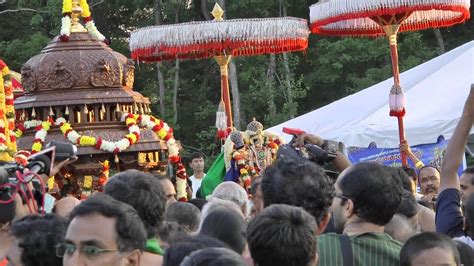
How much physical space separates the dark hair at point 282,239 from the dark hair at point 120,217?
0.46 metres

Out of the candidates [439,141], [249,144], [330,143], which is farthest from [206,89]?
[330,143]

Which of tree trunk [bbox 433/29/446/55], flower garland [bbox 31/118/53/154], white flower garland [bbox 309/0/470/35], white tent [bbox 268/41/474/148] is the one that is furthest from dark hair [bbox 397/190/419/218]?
tree trunk [bbox 433/29/446/55]

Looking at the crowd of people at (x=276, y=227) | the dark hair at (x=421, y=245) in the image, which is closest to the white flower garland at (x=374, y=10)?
the crowd of people at (x=276, y=227)

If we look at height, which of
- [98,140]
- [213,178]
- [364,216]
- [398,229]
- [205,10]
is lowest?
[213,178]

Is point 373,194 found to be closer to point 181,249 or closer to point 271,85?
point 181,249

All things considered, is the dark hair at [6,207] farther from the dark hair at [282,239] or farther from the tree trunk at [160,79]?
the tree trunk at [160,79]

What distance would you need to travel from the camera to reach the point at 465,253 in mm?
5422

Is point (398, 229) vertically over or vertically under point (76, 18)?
under

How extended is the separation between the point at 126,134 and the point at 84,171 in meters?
0.55

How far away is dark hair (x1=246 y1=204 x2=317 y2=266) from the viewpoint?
456 centimetres

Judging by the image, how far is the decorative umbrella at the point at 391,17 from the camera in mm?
12820

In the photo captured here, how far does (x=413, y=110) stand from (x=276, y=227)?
40.9 feet

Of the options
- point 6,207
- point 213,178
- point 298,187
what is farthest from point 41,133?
point 298,187

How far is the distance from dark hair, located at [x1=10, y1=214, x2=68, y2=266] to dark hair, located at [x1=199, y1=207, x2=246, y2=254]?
896 mm
